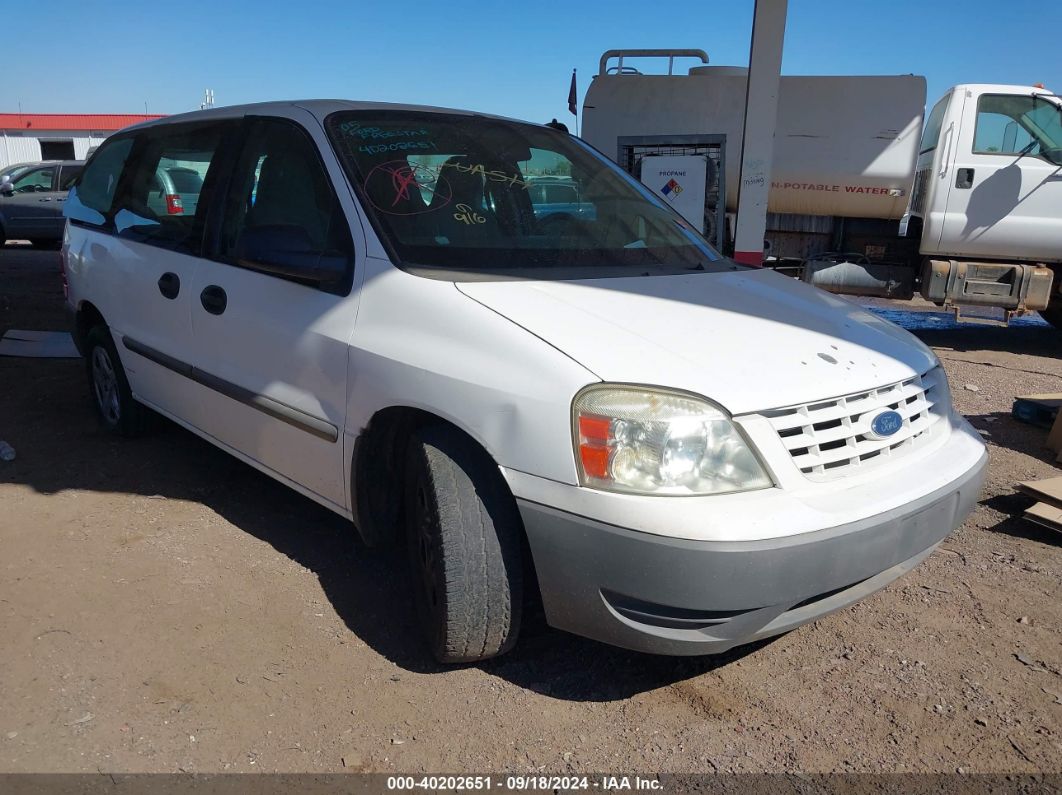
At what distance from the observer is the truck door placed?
7.74m

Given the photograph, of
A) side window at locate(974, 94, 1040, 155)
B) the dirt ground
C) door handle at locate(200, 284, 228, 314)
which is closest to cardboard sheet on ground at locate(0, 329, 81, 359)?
the dirt ground

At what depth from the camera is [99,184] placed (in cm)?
457

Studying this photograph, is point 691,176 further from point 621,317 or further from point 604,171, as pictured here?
point 621,317

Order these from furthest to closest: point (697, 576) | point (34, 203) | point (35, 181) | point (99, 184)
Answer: point (35, 181), point (34, 203), point (99, 184), point (697, 576)

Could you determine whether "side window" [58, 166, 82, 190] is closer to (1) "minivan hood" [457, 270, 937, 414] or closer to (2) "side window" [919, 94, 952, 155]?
(2) "side window" [919, 94, 952, 155]

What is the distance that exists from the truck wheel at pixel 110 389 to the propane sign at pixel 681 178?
16.8 feet

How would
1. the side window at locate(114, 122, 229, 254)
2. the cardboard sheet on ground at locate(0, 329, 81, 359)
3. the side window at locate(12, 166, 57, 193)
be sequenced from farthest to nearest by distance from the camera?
the side window at locate(12, 166, 57, 193) < the cardboard sheet on ground at locate(0, 329, 81, 359) < the side window at locate(114, 122, 229, 254)

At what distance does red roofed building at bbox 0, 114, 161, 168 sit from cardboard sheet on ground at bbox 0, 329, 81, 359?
32.2 m

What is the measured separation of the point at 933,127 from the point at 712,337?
7396mm

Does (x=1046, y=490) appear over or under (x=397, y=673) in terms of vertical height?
over

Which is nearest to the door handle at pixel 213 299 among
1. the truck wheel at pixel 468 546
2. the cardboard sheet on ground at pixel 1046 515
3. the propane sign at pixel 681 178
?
the truck wheel at pixel 468 546

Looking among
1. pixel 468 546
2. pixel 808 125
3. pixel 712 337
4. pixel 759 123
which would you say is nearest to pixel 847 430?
pixel 712 337

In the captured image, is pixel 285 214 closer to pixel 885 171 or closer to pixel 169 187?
pixel 169 187

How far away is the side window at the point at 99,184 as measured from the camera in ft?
14.4
